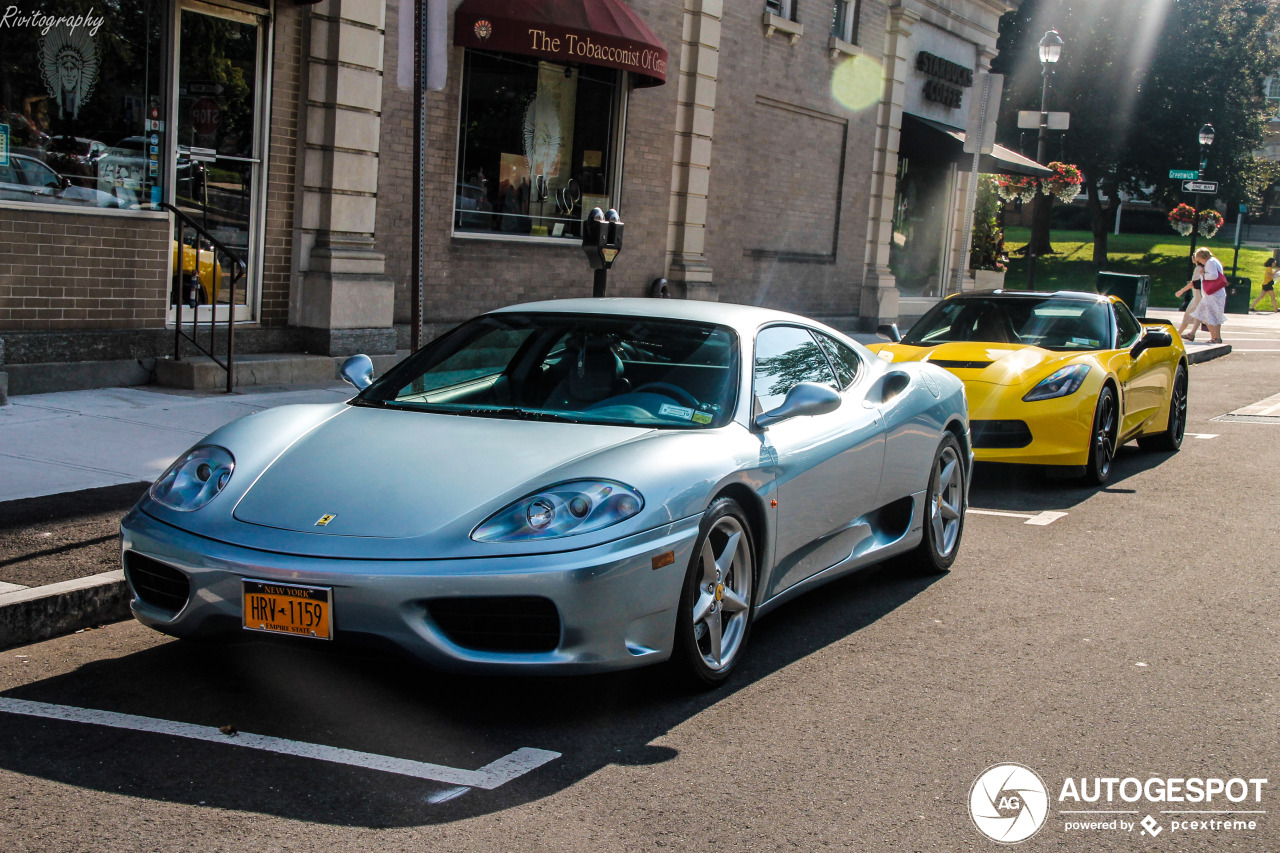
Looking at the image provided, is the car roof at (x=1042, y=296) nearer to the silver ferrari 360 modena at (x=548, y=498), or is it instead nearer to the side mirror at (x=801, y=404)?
Result: the silver ferrari 360 modena at (x=548, y=498)

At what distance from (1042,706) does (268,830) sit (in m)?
2.65

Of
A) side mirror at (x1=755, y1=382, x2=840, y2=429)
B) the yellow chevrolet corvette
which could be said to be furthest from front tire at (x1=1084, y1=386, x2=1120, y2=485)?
side mirror at (x1=755, y1=382, x2=840, y2=429)

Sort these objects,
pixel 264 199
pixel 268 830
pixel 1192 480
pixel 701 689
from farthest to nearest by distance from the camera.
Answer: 1. pixel 264 199
2. pixel 1192 480
3. pixel 701 689
4. pixel 268 830

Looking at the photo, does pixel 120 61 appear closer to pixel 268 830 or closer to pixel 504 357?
pixel 504 357

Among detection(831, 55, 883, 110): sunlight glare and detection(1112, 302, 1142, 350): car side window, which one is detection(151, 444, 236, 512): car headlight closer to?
detection(1112, 302, 1142, 350): car side window

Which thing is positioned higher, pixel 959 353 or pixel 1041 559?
pixel 959 353

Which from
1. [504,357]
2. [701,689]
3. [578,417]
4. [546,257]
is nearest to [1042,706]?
[701,689]

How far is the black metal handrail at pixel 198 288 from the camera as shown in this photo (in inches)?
402

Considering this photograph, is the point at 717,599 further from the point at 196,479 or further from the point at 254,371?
the point at 254,371

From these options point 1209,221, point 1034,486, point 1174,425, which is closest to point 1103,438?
point 1034,486

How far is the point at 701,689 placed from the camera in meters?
4.52

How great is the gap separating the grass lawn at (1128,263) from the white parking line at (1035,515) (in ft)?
107

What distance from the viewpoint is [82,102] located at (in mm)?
9914

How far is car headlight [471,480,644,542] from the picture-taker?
401cm
